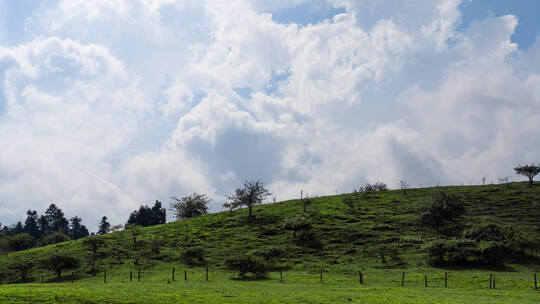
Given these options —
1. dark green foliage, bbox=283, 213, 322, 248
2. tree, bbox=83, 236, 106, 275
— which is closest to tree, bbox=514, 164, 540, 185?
dark green foliage, bbox=283, 213, 322, 248

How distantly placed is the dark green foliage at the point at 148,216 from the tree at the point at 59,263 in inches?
4753

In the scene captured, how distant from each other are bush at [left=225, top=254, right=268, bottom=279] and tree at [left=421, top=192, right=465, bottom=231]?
147 feet

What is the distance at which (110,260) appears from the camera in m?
70.0

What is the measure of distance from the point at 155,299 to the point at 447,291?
3215cm

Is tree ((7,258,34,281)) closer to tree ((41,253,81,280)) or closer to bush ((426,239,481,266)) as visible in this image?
tree ((41,253,81,280))

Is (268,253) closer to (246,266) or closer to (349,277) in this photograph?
(246,266)

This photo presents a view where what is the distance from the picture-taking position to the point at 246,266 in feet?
182

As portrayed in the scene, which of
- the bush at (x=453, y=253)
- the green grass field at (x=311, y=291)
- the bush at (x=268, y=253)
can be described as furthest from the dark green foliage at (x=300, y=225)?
the bush at (x=453, y=253)

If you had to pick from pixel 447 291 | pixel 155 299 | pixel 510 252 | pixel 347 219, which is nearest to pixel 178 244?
pixel 347 219

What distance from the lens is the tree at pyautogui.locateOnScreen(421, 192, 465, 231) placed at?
78.9 meters

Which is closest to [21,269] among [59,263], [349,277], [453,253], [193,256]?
[59,263]

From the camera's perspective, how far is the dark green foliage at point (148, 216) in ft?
597

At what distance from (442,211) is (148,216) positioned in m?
149

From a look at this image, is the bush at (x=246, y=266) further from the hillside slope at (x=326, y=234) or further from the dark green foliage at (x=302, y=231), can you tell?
the dark green foliage at (x=302, y=231)
